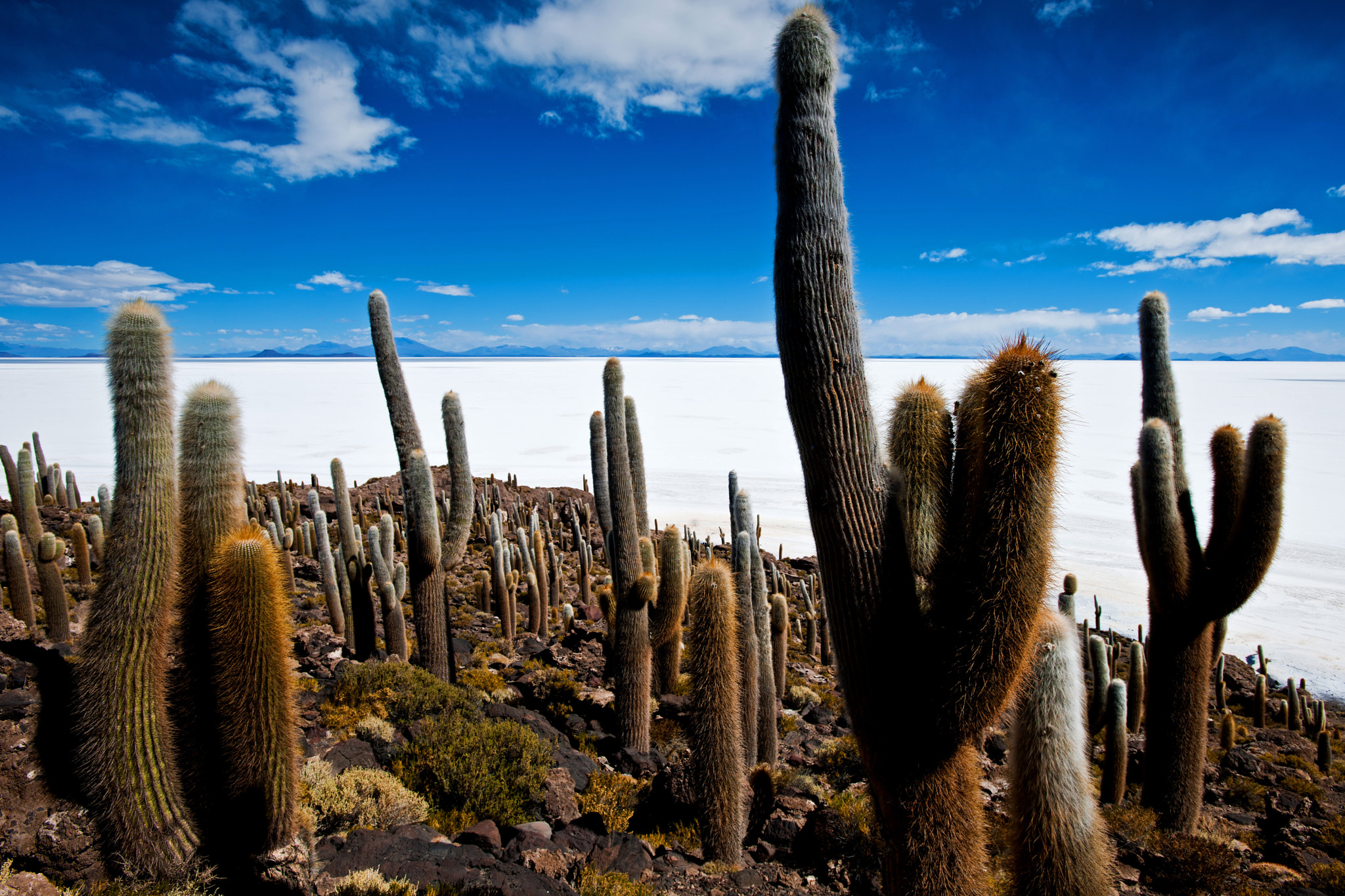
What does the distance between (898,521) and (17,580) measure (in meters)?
11.5

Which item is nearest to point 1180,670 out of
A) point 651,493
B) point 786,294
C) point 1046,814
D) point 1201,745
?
point 1201,745

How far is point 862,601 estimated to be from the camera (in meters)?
2.87

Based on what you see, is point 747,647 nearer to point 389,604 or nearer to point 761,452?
point 389,604

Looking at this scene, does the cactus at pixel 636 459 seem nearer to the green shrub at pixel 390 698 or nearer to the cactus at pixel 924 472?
the green shrub at pixel 390 698

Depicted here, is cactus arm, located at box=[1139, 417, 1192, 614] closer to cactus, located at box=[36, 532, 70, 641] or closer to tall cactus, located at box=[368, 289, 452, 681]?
tall cactus, located at box=[368, 289, 452, 681]

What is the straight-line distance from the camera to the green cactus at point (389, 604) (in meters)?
8.84

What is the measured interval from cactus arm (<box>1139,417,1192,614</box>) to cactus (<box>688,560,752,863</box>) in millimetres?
4096

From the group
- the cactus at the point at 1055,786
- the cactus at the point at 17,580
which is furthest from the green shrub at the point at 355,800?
the cactus at the point at 17,580

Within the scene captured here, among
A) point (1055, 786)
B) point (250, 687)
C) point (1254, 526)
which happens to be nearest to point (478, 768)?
point (250, 687)

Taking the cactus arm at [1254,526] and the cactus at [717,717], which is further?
the cactus arm at [1254,526]

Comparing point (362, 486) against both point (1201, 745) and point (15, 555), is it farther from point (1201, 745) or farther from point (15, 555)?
point (1201, 745)

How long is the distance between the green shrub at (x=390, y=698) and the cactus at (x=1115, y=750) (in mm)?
6569

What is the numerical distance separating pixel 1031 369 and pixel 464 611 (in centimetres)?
1186

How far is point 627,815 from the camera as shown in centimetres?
558
